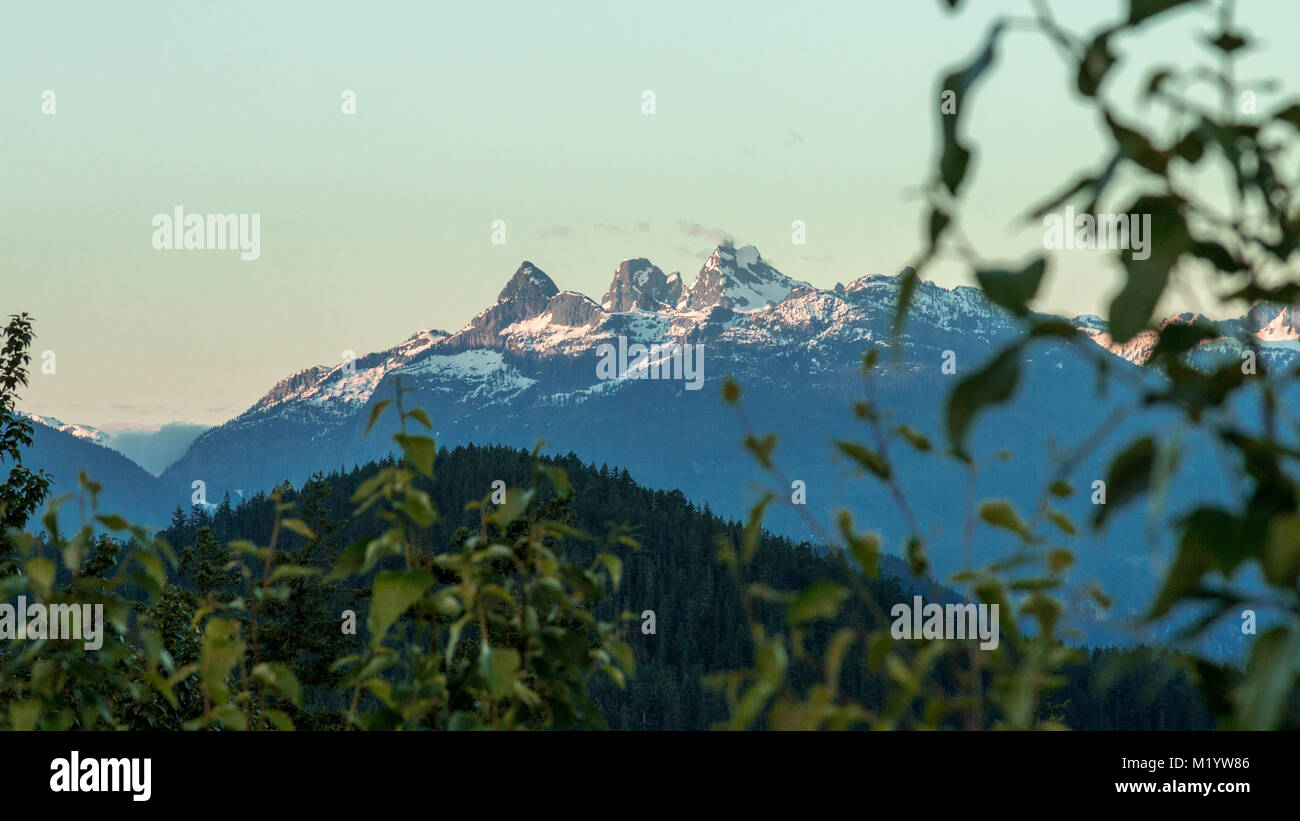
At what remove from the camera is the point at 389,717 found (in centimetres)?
255

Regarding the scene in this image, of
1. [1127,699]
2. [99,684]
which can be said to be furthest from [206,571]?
[1127,699]

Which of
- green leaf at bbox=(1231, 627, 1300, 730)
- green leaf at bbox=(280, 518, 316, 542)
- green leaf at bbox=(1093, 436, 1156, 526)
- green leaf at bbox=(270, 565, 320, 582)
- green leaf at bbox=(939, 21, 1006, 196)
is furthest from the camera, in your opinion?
green leaf at bbox=(280, 518, 316, 542)

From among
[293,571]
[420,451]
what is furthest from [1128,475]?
[293,571]

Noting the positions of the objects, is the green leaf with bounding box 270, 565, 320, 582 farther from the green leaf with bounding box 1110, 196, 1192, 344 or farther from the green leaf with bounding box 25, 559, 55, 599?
the green leaf with bounding box 1110, 196, 1192, 344

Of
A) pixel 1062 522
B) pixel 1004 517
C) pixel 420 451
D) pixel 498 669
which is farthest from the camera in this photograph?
pixel 420 451

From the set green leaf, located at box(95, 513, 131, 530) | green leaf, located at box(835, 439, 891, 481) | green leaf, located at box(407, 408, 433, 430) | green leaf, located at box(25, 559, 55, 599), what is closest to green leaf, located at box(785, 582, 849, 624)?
green leaf, located at box(835, 439, 891, 481)

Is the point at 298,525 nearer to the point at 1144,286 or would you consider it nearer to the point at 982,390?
the point at 982,390

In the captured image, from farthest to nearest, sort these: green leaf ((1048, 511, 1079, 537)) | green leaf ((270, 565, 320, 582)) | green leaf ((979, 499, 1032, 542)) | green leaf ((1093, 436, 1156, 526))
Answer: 1. green leaf ((270, 565, 320, 582))
2. green leaf ((1048, 511, 1079, 537))
3. green leaf ((979, 499, 1032, 542))
4. green leaf ((1093, 436, 1156, 526))

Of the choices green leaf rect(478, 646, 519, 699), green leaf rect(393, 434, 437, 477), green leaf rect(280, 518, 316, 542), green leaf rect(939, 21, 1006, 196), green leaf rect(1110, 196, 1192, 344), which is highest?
green leaf rect(939, 21, 1006, 196)

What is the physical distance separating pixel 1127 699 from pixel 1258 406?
173m

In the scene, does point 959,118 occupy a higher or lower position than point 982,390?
higher
